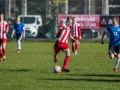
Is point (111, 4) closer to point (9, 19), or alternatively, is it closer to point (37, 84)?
point (9, 19)

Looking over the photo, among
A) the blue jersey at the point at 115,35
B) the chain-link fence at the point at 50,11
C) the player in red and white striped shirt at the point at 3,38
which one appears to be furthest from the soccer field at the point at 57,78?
the chain-link fence at the point at 50,11

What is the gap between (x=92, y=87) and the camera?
11586 mm

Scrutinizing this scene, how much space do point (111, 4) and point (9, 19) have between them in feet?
26.1

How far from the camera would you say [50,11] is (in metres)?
38.4

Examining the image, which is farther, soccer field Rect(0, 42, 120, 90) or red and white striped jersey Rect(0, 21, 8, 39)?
red and white striped jersey Rect(0, 21, 8, 39)

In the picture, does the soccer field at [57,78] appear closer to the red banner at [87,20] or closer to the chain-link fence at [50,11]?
the red banner at [87,20]

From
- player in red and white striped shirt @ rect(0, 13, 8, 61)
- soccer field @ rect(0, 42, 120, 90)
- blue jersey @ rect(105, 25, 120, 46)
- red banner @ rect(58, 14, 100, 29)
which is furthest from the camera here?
red banner @ rect(58, 14, 100, 29)

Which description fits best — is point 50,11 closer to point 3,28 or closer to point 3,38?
point 3,28

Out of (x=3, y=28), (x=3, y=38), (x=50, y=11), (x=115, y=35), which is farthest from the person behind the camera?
(x=50, y=11)

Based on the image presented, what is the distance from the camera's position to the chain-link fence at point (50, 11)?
37688 mm

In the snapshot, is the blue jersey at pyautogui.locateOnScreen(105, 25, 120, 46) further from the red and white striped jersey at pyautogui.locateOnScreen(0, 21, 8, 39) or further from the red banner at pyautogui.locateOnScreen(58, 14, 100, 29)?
the red banner at pyautogui.locateOnScreen(58, 14, 100, 29)

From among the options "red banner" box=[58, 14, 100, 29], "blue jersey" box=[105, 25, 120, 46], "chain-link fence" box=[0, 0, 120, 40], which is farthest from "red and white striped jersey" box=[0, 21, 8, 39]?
"chain-link fence" box=[0, 0, 120, 40]

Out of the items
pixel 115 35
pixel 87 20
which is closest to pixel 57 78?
pixel 115 35

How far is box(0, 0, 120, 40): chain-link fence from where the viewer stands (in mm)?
37688
